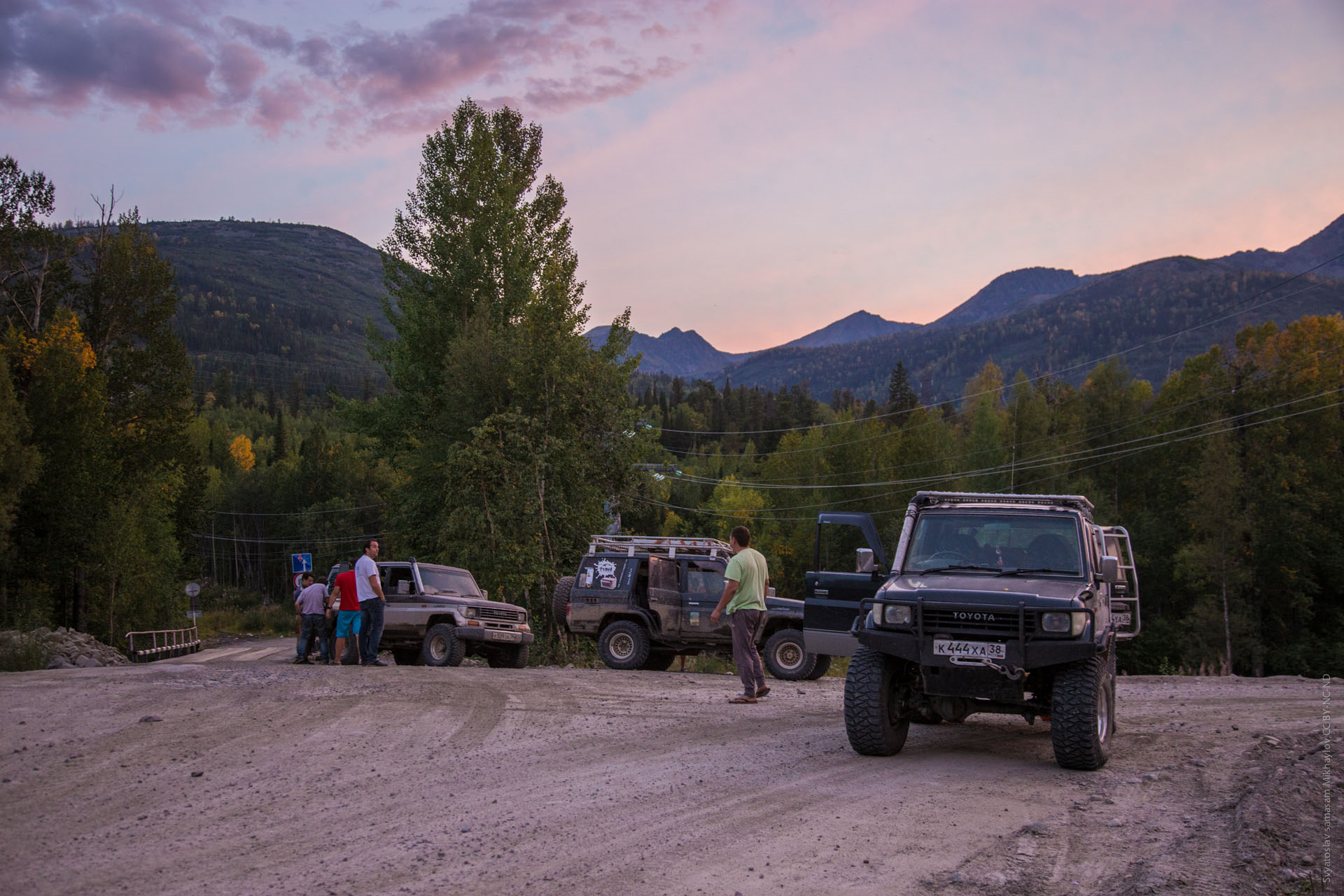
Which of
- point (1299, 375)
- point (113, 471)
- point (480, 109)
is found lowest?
point (113, 471)

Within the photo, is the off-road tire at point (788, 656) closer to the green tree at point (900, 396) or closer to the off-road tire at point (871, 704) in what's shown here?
the off-road tire at point (871, 704)

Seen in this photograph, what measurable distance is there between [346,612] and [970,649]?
39.9ft

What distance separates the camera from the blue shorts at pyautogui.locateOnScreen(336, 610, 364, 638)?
1664cm

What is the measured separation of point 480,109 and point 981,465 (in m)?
43.4

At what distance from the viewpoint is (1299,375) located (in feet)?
158

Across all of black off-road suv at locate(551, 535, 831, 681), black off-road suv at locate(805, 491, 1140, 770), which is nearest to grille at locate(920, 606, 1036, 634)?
black off-road suv at locate(805, 491, 1140, 770)

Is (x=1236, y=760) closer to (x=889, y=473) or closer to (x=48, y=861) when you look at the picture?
(x=48, y=861)

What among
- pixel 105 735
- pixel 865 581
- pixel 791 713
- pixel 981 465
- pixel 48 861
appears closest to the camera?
pixel 48 861

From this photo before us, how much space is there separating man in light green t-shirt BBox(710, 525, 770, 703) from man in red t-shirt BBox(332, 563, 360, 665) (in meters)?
7.69

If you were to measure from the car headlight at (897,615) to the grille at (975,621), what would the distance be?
5.5 inches

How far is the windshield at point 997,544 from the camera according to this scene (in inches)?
344

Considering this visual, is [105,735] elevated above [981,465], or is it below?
below

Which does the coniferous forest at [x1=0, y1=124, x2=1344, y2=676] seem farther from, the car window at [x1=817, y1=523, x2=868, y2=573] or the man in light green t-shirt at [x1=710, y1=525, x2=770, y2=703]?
the man in light green t-shirt at [x1=710, y1=525, x2=770, y2=703]

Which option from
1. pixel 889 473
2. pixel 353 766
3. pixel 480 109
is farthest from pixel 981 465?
pixel 353 766
